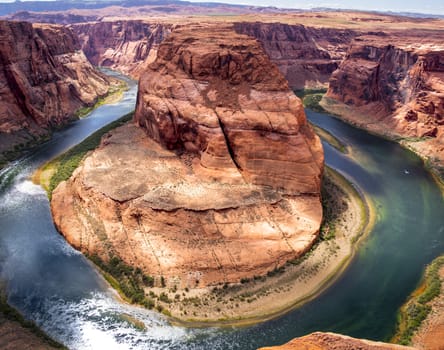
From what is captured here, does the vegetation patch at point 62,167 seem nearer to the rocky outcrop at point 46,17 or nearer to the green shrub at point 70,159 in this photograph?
the green shrub at point 70,159

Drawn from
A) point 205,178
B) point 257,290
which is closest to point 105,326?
point 257,290

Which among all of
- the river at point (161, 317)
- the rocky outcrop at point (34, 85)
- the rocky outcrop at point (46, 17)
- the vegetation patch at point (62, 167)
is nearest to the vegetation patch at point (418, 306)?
the river at point (161, 317)

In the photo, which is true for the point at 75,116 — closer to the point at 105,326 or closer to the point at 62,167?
the point at 62,167

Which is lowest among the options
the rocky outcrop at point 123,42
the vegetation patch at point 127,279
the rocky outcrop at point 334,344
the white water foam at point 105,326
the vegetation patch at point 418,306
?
the white water foam at point 105,326

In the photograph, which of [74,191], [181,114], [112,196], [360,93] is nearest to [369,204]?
[181,114]

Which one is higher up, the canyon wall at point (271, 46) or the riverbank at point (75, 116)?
the canyon wall at point (271, 46)

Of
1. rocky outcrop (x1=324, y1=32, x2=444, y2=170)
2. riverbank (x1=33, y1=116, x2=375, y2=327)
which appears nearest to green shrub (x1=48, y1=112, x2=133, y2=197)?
riverbank (x1=33, y1=116, x2=375, y2=327)
